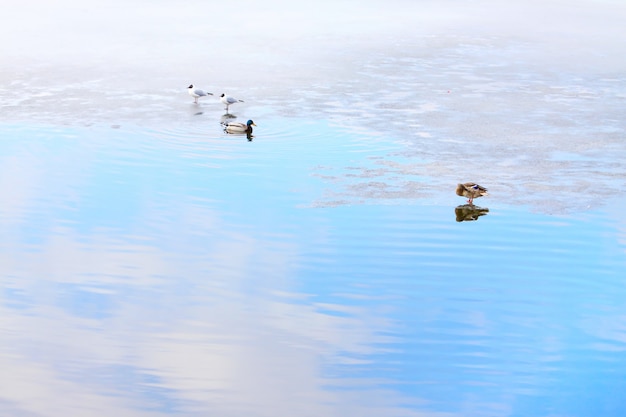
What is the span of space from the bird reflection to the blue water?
58 mm

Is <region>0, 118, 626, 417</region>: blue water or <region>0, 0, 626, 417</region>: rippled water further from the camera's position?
<region>0, 0, 626, 417</region>: rippled water

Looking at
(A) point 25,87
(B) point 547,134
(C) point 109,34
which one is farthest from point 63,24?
(B) point 547,134

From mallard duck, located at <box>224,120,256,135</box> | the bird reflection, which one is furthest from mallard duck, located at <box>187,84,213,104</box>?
the bird reflection

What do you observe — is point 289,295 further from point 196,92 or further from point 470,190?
point 196,92

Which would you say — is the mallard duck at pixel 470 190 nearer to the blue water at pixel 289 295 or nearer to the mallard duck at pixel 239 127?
the blue water at pixel 289 295

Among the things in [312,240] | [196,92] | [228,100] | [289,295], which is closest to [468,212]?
[312,240]

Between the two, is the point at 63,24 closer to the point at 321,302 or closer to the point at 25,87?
the point at 25,87

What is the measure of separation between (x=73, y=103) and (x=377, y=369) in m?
9.67

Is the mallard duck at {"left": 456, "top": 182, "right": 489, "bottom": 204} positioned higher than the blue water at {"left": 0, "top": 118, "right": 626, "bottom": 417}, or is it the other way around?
the mallard duck at {"left": 456, "top": 182, "right": 489, "bottom": 204}

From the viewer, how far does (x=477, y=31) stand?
22.7 metres

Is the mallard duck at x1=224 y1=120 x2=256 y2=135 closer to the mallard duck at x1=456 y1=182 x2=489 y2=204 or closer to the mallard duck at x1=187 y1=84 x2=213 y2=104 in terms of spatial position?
the mallard duck at x1=187 y1=84 x2=213 y2=104

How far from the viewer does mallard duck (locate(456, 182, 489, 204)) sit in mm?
10000

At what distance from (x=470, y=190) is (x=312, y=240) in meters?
1.98

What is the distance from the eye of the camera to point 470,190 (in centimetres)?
1001
